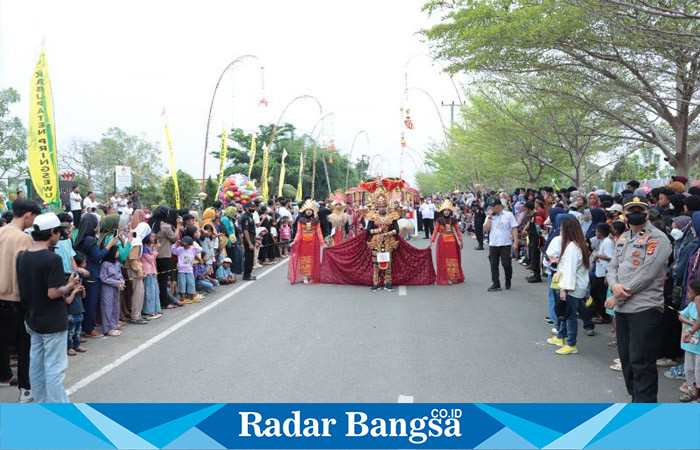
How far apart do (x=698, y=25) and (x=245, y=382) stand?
33.8ft

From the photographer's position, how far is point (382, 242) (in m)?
11.7

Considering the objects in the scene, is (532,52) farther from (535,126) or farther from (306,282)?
(535,126)

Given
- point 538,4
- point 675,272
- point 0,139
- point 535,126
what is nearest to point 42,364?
point 675,272

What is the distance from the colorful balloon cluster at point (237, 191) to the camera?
2391cm

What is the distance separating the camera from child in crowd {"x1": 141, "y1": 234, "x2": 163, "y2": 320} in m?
8.89

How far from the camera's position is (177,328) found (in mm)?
8195

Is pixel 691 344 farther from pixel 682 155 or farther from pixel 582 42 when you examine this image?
pixel 682 155

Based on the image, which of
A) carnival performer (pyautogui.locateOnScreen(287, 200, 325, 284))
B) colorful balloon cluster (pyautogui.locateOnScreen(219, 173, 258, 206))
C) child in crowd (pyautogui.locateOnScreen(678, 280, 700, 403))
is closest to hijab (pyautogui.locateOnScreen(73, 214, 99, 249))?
carnival performer (pyautogui.locateOnScreen(287, 200, 325, 284))

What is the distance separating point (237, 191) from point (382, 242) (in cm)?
1386

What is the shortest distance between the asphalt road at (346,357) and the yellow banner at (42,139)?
3.85 metres

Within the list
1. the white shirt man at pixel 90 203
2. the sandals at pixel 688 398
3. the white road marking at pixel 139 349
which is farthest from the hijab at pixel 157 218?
the white shirt man at pixel 90 203

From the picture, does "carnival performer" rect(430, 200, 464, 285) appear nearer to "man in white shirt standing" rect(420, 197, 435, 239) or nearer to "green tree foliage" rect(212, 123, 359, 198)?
"man in white shirt standing" rect(420, 197, 435, 239)

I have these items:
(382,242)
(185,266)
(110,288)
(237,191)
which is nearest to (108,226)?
(110,288)

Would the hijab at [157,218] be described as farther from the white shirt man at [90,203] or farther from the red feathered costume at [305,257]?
the white shirt man at [90,203]
